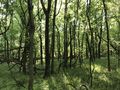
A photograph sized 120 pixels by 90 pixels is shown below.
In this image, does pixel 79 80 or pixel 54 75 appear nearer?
pixel 79 80

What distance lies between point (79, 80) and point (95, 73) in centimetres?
332

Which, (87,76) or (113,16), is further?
→ (113,16)

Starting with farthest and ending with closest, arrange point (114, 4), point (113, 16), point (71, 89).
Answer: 1. point (113, 16)
2. point (114, 4)
3. point (71, 89)

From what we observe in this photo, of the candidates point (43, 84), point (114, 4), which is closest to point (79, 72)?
point (43, 84)

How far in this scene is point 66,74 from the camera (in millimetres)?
22344

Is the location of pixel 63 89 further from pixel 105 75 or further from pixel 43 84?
pixel 105 75

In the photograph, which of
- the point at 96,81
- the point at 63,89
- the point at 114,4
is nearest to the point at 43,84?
the point at 63,89

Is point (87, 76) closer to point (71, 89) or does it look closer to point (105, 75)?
point (105, 75)

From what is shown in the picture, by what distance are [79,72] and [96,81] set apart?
3705 millimetres

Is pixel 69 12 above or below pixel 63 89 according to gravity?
above

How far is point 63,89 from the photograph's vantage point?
17312 millimetres

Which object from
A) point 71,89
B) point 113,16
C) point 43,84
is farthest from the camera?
point 113,16

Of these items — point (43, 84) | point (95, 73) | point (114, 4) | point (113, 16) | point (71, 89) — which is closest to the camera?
point (71, 89)

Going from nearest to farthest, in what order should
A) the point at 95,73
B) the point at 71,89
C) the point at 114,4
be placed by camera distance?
the point at 71,89 < the point at 95,73 < the point at 114,4
